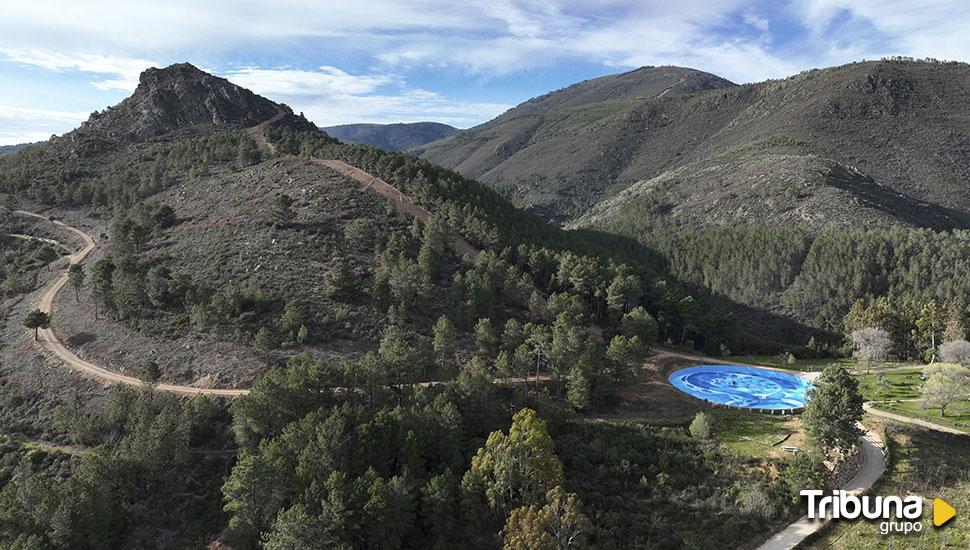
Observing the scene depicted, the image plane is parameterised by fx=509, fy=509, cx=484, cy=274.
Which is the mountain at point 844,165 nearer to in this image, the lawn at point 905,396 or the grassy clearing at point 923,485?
the lawn at point 905,396

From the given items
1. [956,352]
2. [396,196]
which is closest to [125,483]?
[396,196]

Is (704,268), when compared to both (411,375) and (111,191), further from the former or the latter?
(111,191)

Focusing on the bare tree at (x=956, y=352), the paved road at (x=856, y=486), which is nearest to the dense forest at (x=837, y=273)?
the bare tree at (x=956, y=352)

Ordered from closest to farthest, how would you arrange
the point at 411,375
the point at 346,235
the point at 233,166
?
1. the point at 411,375
2. the point at 346,235
3. the point at 233,166

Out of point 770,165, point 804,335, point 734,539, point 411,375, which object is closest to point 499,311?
point 411,375

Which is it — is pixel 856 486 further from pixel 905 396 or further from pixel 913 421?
pixel 905 396

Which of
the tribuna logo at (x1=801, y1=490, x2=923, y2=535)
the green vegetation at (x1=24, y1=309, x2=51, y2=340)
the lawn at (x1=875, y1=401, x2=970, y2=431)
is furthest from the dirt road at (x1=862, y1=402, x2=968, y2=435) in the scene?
the green vegetation at (x1=24, y1=309, x2=51, y2=340)
